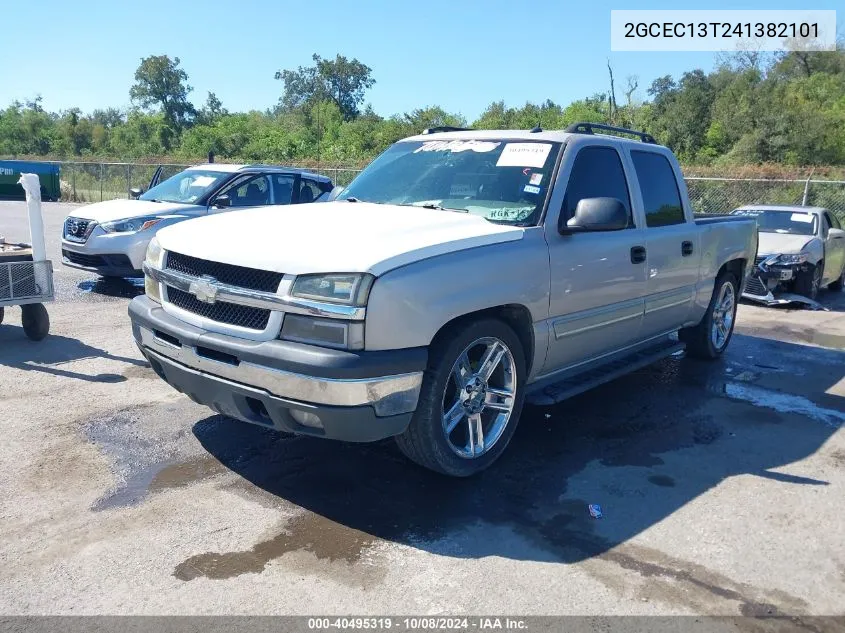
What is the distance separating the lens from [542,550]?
3404 millimetres

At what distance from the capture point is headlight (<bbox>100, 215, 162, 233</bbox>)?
9594 mm

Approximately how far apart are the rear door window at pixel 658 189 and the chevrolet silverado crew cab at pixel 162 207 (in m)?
4.94

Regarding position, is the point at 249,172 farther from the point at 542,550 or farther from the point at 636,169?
the point at 542,550

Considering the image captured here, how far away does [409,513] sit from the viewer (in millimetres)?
3721

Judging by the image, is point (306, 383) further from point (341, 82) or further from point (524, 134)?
point (341, 82)

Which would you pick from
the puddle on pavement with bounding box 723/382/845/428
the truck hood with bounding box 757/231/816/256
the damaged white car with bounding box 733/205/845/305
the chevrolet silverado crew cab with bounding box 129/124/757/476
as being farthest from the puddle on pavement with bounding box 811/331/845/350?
the chevrolet silverado crew cab with bounding box 129/124/757/476

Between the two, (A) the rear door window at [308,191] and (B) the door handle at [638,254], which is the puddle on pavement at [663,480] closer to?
(B) the door handle at [638,254]

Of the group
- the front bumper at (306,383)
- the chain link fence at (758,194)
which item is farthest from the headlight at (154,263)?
the chain link fence at (758,194)

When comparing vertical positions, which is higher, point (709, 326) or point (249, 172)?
point (249, 172)

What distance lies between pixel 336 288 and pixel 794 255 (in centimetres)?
946

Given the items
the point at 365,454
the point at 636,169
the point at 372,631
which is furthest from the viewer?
the point at 636,169

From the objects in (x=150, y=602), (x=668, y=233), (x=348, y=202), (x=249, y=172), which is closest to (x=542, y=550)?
(x=150, y=602)

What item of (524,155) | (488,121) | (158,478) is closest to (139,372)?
(158,478)

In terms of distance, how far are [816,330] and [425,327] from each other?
754cm
